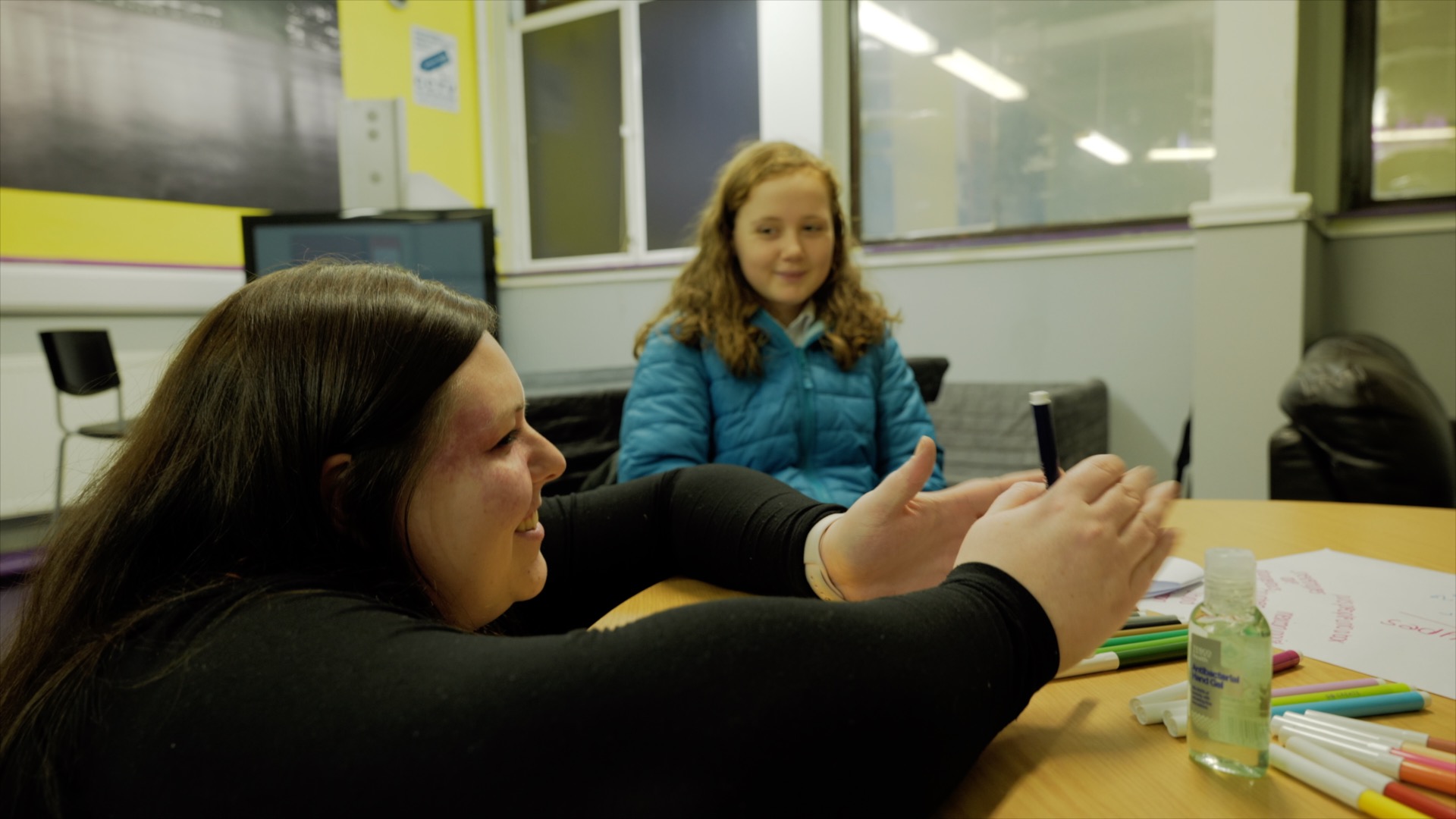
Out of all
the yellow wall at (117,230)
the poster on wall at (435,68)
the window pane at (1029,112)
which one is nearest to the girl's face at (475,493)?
the window pane at (1029,112)

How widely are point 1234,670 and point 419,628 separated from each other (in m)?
0.40

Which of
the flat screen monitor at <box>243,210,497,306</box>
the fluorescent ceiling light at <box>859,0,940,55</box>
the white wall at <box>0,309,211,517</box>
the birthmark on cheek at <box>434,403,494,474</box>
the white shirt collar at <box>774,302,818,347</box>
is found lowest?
the white wall at <box>0,309,211,517</box>

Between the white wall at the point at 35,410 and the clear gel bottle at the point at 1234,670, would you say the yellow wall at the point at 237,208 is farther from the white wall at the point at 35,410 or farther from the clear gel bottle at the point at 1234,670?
the clear gel bottle at the point at 1234,670

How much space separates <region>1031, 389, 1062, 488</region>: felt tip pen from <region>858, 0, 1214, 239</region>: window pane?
273 centimetres

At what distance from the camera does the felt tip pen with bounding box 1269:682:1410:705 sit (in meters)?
0.52

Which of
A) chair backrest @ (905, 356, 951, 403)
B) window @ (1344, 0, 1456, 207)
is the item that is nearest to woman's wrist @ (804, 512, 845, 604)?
chair backrest @ (905, 356, 951, 403)

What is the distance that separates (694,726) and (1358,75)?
3.23 m

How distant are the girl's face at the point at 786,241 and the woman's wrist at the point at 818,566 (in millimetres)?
889

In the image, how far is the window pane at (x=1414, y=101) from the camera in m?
2.57

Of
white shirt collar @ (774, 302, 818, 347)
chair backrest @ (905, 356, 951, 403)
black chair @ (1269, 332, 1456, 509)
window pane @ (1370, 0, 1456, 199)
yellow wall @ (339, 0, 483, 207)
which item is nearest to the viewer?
white shirt collar @ (774, 302, 818, 347)

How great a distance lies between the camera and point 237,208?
12.8ft

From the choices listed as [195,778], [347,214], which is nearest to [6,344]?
[347,214]

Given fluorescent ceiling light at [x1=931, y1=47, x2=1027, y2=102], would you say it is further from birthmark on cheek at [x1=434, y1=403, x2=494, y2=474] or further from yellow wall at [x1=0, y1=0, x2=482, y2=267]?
birthmark on cheek at [x1=434, y1=403, x2=494, y2=474]

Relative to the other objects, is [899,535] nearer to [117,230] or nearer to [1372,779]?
[1372,779]
